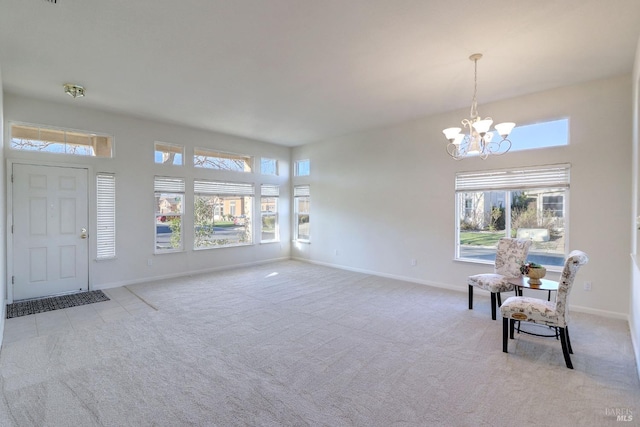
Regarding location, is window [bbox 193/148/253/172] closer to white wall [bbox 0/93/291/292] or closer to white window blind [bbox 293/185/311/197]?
white wall [bbox 0/93/291/292]

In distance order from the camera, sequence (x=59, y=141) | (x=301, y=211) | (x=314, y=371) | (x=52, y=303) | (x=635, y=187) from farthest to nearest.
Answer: (x=301, y=211) → (x=59, y=141) → (x=52, y=303) → (x=635, y=187) → (x=314, y=371)

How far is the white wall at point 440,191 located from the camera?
12.9 ft

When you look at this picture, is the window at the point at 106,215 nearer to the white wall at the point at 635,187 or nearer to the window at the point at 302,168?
the window at the point at 302,168

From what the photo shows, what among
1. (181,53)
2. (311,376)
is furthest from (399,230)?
(181,53)

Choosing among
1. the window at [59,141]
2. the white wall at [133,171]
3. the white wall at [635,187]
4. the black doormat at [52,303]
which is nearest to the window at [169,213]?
the white wall at [133,171]

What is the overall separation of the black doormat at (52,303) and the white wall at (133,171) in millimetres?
416

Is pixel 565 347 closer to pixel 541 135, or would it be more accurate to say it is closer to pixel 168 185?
pixel 541 135

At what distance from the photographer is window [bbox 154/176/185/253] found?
5945 millimetres

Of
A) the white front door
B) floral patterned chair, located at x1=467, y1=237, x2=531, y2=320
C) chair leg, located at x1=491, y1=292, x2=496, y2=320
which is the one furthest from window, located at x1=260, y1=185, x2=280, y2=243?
chair leg, located at x1=491, y1=292, x2=496, y2=320

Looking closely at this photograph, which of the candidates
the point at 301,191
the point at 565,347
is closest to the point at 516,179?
the point at 565,347

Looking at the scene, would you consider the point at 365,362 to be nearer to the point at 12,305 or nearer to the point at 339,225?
the point at 339,225

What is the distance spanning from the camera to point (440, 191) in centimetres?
544

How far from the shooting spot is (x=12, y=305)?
4.33m

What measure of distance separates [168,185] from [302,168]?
328cm
